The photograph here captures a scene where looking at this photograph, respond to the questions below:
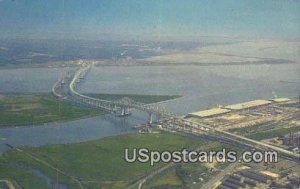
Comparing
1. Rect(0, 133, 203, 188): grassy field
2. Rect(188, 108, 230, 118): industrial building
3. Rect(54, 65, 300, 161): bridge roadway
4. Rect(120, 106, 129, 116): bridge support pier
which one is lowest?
Rect(0, 133, 203, 188): grassy field

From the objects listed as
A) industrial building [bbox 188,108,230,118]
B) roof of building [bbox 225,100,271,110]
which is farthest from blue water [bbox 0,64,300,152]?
industrial building [bbox 188,108,230,118]

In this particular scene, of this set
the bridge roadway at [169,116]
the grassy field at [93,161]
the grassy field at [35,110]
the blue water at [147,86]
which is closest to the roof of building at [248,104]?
the blue water at [147,86]

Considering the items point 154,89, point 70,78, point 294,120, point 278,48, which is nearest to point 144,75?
point 154,89

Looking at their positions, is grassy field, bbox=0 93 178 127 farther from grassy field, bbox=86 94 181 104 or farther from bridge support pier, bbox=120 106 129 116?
bridge support pier, bbox=120 106 129 116

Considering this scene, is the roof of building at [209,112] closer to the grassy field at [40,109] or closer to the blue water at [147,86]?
the blue water at [147,86]

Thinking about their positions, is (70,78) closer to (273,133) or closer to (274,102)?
(274,102)

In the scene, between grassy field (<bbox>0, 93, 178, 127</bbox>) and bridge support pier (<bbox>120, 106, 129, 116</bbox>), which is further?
bridge support pier (<bbox>120, 106, 129, 116</bbox>)

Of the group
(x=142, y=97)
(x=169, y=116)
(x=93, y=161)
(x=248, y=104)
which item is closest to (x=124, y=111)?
(x=142, y=97)
